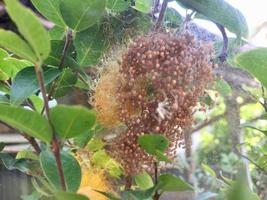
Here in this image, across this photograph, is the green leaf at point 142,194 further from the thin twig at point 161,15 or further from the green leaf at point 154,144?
the thin twig at point 161,15

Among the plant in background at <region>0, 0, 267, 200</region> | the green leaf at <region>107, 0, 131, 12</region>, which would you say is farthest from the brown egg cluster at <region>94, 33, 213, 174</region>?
the green leaf at <region>107, 0, 131, 12</region>

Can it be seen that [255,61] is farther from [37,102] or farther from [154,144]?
[37,102]

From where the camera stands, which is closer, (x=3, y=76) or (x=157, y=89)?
(x=157, y=89)

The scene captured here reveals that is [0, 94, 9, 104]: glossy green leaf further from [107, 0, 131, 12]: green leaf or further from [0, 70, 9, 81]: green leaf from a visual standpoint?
[107, 0, 131, 12]: green leaf

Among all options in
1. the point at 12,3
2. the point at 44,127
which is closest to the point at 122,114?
the point at 44,127

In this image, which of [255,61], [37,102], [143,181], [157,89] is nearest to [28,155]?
[37,102]

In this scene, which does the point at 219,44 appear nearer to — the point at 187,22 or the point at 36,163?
the point at 187,22
